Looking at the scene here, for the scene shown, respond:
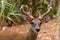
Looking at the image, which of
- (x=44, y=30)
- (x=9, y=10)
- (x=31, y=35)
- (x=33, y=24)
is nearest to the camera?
(x=33, y=24)

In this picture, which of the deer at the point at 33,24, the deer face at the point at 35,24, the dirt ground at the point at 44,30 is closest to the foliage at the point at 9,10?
the dirt ground at the point at 44,30

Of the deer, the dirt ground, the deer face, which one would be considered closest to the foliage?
the dirt ground

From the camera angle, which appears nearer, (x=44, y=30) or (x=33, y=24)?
(x=33, y=24)

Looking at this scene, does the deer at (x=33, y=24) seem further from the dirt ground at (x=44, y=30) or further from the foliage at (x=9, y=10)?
the foliage at (x=9, y=10)

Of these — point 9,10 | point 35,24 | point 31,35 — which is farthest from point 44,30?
point 35,24

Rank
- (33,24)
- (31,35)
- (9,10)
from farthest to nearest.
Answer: (9,10) → (31,35) → (33,24)

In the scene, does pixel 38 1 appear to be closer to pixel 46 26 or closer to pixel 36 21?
pixel 46 26

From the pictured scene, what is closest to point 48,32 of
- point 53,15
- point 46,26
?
point 46,26

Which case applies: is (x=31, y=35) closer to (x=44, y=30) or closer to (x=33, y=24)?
(x=33, y=24)

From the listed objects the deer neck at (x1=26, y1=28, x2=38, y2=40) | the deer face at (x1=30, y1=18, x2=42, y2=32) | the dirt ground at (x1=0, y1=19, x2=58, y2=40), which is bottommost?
the dirt ground at (x1=0, y1=19, x2=58, y2=40)

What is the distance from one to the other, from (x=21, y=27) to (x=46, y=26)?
939mm

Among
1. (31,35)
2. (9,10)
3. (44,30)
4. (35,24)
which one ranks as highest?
(9,10)

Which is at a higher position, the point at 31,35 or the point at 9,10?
the point at 9,10

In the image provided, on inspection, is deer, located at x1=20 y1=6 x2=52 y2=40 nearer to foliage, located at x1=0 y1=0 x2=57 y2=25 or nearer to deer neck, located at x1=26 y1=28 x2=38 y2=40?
deer neck, located at x1=26 y1=28 x2=38 y2=40
